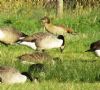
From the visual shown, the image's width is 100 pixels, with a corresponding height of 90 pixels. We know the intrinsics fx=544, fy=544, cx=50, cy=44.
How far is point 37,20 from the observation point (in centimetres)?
1791

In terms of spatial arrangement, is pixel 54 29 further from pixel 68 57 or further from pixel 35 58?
pixel 35 58

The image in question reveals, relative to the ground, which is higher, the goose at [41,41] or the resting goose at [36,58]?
the resting goose at [36,58]

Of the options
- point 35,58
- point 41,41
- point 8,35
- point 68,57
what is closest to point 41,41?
point 41,41

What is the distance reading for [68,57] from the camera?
44.3 feet

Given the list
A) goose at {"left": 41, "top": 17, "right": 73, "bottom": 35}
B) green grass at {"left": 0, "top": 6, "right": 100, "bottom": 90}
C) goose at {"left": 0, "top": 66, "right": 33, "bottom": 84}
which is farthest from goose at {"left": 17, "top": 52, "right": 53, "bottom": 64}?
goose at {"left": 41, "top": 17, "right": 73, "bottom": 35}

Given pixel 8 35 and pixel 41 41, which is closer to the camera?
pixel 41 41

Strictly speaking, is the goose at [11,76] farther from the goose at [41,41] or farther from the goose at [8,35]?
the goose at [8,35]

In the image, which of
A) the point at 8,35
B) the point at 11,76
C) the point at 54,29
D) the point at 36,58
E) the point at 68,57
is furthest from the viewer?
the point at 54,29

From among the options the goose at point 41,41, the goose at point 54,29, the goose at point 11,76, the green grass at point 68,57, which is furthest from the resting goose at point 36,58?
the goose at point 54,29

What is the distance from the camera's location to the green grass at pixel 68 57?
898cm

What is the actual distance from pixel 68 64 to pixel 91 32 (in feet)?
18.0

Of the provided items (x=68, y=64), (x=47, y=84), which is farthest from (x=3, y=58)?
(x=47, y=84)

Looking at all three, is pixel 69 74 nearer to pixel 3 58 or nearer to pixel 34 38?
pixel 3 58

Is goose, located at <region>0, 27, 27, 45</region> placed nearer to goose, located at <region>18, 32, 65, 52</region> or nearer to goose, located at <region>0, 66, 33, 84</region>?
goose, located at <region>18, 32, 65, 52</region>
